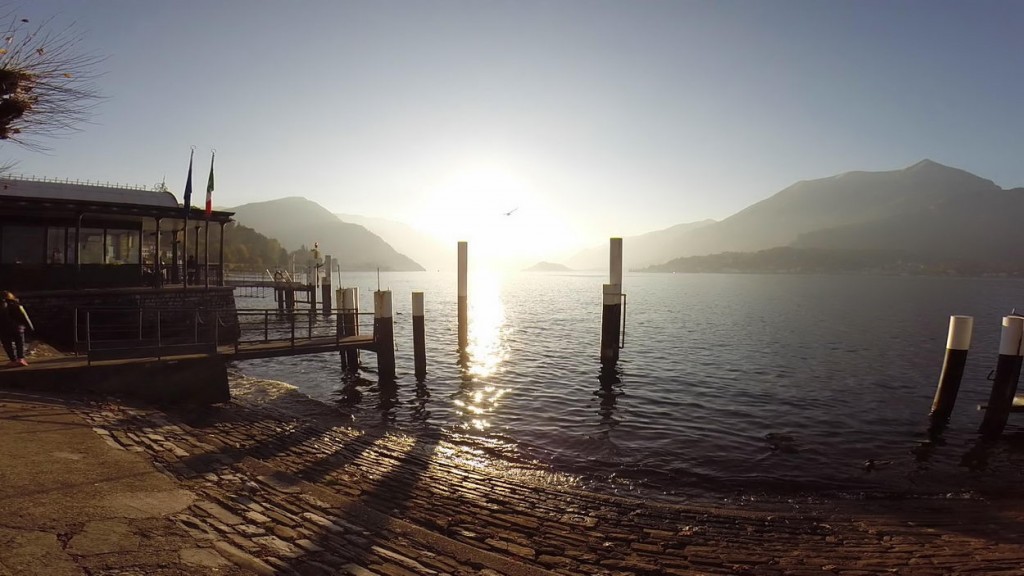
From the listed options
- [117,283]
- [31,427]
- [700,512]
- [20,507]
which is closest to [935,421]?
[700,512]

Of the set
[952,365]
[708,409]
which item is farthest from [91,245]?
[952,365]

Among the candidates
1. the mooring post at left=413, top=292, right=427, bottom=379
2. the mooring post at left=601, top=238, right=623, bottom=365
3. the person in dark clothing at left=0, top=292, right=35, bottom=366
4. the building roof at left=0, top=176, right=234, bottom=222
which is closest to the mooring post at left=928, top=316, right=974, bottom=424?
the mooring post at left=601, top=238, right=623, bottom=365

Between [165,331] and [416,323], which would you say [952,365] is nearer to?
[416,323]

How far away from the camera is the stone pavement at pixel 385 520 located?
5.46 m

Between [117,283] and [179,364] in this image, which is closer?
[179,364]

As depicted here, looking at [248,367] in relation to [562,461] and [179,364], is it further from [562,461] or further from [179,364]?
[562,461]

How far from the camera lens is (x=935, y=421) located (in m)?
15.3

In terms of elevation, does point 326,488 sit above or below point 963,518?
above

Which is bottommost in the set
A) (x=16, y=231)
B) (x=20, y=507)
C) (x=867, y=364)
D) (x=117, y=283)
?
(x=867, y=364)

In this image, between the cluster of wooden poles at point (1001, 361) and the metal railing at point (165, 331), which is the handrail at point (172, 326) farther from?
the cluster of wooden poles at point (1001, 361)

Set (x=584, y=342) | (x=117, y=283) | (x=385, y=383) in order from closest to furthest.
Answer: (x=385, y=383), (x=117, y=283), (x=584, y=342)

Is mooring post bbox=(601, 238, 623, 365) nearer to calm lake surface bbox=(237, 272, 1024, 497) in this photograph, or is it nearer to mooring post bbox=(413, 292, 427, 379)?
calm lake surface bbox=(237, 272, 1024, 497)

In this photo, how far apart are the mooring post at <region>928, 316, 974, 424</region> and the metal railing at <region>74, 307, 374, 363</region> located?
18998mm

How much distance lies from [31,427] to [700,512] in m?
11.2
